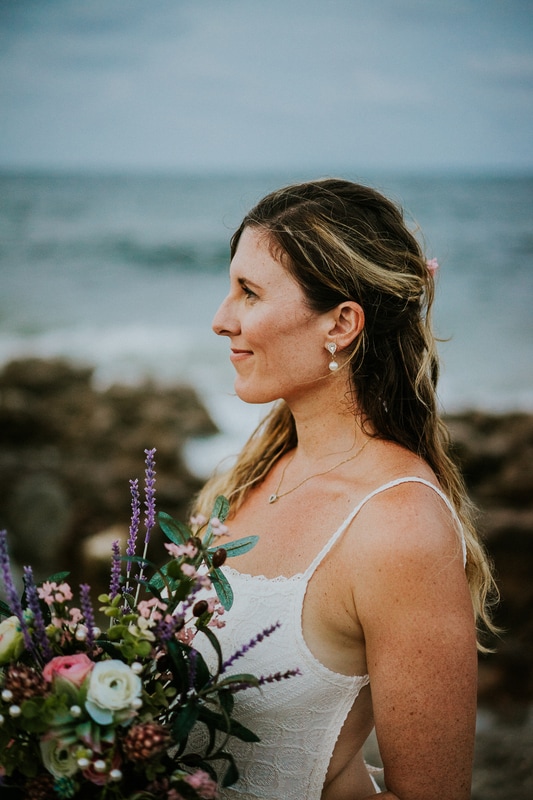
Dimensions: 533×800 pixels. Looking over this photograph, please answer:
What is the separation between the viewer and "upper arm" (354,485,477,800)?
61.6 inches

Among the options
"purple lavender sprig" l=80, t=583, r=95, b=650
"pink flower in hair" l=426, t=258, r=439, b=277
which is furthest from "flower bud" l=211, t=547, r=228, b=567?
"pink flower in hair" l=426, t=258, r=439, b=277

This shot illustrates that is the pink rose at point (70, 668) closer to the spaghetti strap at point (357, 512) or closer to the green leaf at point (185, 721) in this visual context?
the green leaf at point (185, 721)

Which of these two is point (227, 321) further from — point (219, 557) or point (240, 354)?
point (219, 557)

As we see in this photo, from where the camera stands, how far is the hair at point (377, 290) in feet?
6.35

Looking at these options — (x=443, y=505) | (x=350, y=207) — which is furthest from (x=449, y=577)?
(x=350, y=207)

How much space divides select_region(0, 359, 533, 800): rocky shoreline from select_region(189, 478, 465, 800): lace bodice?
222 centimetres

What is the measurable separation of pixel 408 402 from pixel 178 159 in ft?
42.5

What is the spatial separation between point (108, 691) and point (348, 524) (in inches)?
29.0

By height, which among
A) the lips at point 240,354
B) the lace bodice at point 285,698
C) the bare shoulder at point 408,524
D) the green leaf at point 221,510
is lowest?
the lace bodice at point 285,698

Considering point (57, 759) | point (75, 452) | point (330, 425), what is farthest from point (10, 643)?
point (75, 452)

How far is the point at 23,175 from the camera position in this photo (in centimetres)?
1568

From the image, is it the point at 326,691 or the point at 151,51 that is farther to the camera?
the point at 151,51

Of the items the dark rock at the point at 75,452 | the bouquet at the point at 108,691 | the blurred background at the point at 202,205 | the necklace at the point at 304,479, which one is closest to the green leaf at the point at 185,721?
the bouquet at the point at 108,691

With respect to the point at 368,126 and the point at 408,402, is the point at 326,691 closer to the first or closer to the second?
the point at 408,402
